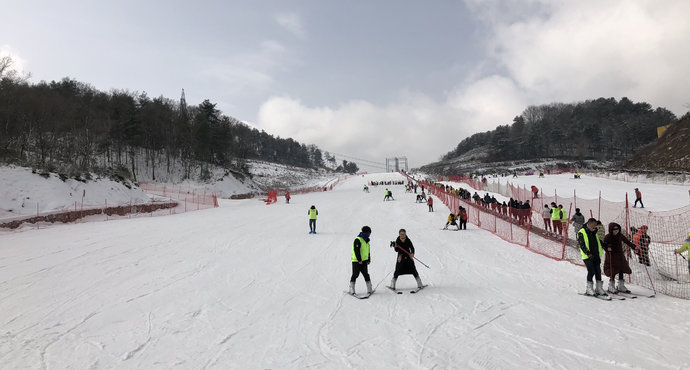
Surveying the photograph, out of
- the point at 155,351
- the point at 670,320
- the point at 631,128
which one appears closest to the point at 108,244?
the point at 155,351

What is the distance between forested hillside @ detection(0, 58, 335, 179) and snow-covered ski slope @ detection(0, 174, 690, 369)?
22181 mm

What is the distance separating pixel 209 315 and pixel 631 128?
101978 mm

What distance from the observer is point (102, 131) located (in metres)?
36.2

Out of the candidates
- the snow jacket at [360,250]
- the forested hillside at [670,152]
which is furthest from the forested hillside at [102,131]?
the forested hillside at [670,152]

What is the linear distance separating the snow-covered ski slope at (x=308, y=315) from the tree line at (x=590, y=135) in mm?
89863

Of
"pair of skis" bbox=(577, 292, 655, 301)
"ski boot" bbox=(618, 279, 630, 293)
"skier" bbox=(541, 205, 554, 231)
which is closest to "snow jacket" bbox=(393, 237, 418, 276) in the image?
"pair of skis" bbox=(577, 292, 655, 301)

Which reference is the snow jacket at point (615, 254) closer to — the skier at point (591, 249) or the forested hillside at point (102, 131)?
the skier at point (591, 249)

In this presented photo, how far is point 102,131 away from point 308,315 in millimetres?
40376

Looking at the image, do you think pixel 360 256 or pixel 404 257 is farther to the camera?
pixel 404 257

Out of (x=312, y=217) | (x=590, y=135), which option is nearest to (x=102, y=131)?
(x=312, y=217)

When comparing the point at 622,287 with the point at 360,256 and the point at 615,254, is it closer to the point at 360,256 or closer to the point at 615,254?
the point at 615,254

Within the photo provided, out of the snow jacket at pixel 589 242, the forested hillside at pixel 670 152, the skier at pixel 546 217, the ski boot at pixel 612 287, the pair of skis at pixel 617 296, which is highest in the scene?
Answer: the forested hillside at pixel 670 152

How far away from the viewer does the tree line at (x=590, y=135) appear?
261 feet

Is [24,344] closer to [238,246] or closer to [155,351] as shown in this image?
[155,351]
